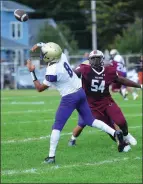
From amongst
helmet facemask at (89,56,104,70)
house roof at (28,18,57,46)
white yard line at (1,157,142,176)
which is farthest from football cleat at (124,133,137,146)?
house roof at (28,18,57,46)

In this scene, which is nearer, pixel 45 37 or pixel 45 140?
pixel 45 140

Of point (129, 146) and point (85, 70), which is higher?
point (85, 70)

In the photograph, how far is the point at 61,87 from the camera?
973cm

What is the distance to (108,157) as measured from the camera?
9.95 metres

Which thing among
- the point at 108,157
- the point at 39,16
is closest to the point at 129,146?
the point at 108,157

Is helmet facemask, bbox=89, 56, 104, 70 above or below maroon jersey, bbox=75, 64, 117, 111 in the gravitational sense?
above

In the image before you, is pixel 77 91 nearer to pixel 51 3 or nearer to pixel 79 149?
pixel 79 149

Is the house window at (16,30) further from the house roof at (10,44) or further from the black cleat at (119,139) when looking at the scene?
the black cleat at (119,139)

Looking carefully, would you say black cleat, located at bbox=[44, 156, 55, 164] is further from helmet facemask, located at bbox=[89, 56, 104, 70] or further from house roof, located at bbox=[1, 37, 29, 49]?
house roof, located at bbox=[1, 37, 29, 49]

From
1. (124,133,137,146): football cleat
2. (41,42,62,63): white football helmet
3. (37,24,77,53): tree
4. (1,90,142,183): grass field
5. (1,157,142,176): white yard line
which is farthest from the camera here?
(37,24,77,53): tree

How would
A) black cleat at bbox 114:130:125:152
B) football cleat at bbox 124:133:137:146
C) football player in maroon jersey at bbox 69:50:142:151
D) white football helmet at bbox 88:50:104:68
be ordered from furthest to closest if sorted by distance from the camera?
football cleat at bbox 124:133:137:146, football player in maroon jersey at bbox 69:50:142:151, white football helmet at bbox 88:50:104:68, black cleat at bbox 114:130:125:152

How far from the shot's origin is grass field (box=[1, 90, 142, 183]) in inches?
326

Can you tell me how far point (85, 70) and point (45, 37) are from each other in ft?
143

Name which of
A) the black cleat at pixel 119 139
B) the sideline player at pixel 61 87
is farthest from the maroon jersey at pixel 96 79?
the black cleat at pixel 119 139
